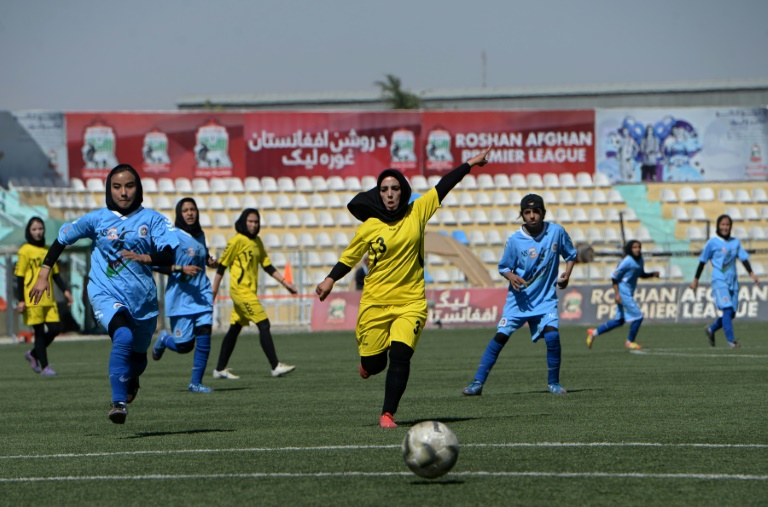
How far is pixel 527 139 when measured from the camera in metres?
44.8

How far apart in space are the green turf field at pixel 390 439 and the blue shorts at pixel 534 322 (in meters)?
0.64

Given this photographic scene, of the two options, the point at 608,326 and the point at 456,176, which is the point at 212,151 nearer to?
the point at 608,326

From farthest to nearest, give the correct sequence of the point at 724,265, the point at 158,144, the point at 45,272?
the point at 158,144
the point at 724,265
the point at 45,272

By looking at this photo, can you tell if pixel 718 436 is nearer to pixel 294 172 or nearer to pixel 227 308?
pixel 227 308

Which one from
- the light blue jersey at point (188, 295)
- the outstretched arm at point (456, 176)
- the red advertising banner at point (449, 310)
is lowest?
the red advertising banner at point (449, 310)

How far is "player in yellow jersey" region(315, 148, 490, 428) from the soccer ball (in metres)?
2.79

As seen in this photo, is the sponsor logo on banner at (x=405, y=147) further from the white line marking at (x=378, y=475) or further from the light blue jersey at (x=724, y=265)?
the white line marking at (x=378, y=475)

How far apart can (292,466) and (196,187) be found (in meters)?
35.9

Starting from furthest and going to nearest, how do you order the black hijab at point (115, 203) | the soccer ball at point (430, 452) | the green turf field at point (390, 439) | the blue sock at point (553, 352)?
1. the blue sock at point (553, 352)
2. the black hijab at point (115, 203)
3. the soccer ball at point (430, 452)
4. the green turf field at point (390, 439)

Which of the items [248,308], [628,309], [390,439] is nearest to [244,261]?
[248,308]

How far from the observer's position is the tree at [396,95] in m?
64.0

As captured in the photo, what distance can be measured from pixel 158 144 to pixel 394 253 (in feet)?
113

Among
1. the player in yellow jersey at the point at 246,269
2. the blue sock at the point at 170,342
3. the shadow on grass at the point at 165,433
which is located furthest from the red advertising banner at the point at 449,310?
the shadow on grass at the point at 165,433

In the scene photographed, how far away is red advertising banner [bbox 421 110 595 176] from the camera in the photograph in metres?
44.2
